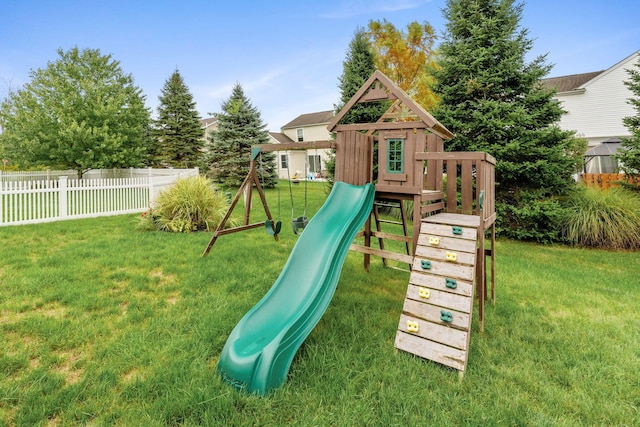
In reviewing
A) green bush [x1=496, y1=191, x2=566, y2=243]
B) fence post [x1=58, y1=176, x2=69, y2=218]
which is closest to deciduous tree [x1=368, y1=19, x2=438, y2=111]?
green bush [x1=496, y1=191, x2=566, y2=243]

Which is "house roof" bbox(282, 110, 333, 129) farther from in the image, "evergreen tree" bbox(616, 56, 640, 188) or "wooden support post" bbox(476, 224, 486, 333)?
"wooden support post" bbox(476, 224, 486, 333)

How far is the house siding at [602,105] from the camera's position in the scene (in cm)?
1627

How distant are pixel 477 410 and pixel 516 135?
690 centimetres

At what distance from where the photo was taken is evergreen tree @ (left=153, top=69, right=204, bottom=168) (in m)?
19.8

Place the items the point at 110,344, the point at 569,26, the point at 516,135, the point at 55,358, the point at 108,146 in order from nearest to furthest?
1. the point at 55,358
2. the point at 110,344
3. the point at 516,135
4. the point at 569,26
5. the point at 108,146

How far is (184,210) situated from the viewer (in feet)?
23.0

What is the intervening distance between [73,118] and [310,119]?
19332mm

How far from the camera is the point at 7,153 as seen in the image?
14.4 metres

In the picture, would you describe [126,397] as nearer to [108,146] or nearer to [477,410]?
[477,410]

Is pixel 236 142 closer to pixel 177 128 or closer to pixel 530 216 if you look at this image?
pixel 177 128

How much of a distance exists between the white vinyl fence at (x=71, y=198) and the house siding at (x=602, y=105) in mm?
20228

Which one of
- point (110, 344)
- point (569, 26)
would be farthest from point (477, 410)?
point (569, 26)

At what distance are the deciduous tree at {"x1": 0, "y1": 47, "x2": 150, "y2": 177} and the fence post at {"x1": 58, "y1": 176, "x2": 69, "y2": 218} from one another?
6573mm

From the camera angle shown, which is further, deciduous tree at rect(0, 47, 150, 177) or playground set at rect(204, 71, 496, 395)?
deciduous tree at rect(0, 47, 150, 177)
